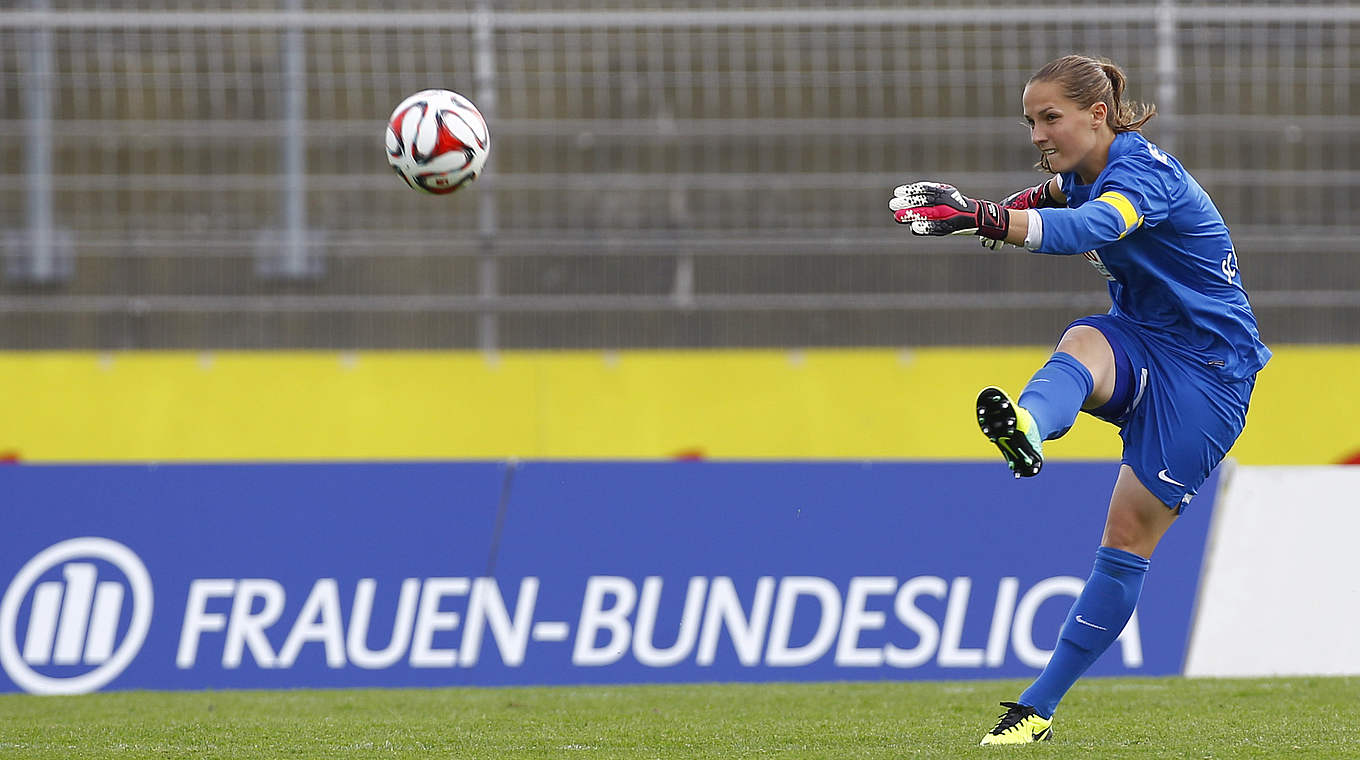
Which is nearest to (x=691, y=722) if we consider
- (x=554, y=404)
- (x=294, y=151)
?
(x=554, y=404)

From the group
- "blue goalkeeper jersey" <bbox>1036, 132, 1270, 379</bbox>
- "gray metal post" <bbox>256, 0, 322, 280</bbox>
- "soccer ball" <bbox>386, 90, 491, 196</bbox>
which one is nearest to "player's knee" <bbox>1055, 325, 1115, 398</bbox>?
"blue goalkeeper jersey" <bbox>1036, 132, 1270, 379</bbox>

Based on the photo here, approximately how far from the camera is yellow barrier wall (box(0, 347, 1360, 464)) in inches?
402

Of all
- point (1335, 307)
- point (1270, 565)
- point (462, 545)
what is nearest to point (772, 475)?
point (462, 545)

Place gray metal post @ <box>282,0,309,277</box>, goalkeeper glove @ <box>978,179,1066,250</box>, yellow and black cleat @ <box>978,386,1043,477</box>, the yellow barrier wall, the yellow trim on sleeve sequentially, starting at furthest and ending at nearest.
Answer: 1. gray metal post @ <box>282,0,309,277</box>
2. the yellow barrier wall
3. goalkeeper glove @ <box>978,179,1066,250</box>
4. the yellow trim on sleeve
5. yellow and black cleat @ <box>978,386,1043,477</box>

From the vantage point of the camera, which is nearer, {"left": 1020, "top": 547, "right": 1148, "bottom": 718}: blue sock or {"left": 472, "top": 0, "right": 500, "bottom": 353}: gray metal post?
{"left": 1020, "top": 547, "right": 1148, "bottom": 718}: blue sock

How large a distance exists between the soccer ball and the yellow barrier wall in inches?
175

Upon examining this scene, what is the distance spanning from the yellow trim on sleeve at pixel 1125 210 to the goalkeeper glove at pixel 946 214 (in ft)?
1.15

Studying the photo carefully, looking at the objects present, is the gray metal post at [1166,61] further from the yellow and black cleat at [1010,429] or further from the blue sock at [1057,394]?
the yellow and black cleat at [1010,429]

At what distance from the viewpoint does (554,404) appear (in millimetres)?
10414

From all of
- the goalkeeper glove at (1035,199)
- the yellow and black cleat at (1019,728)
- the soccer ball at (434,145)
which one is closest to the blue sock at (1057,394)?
the goalkeeper glove at (1035,199)

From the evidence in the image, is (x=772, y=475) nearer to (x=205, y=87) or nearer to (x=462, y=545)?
(x=462, y=545)

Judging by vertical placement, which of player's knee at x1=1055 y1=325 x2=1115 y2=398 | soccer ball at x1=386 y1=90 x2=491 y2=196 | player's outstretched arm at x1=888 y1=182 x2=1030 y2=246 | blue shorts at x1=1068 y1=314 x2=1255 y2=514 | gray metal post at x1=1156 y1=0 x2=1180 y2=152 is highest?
gray metal post at x1=1156 y1=0 x2=1180 y2=152

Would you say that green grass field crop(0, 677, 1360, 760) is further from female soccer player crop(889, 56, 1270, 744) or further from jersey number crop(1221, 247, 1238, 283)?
jersey number crop(1221, 247, 1238, 283)

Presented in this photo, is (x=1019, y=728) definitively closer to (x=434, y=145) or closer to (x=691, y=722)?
(x=691, y=722)
